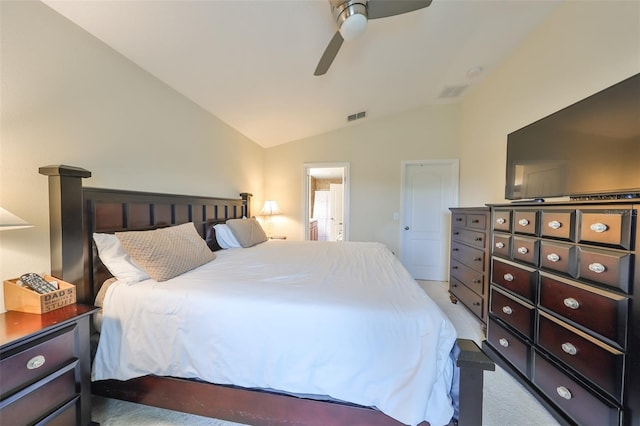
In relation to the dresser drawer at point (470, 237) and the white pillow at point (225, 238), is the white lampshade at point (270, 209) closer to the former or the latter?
the white pillow at point (225, 238)

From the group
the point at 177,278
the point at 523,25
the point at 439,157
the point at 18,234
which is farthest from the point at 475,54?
the point at 18,234

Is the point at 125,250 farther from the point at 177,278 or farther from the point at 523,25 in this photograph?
the point at 523,25

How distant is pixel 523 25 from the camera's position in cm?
221

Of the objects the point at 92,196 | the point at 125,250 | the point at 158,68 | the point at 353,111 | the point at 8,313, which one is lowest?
the point at 8,313

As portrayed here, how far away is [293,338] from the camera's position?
3.73 ft

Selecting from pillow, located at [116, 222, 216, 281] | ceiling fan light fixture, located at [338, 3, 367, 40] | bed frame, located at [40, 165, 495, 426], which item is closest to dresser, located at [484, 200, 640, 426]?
bed frame, located at [40, 165, 495, 426]

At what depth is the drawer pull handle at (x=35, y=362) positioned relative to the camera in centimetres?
97

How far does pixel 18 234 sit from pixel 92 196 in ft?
1.25

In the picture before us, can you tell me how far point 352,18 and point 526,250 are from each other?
198 centimetres

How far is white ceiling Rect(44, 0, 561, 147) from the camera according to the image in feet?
5.00

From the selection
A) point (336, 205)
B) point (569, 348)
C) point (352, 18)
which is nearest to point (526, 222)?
point (569, 348)

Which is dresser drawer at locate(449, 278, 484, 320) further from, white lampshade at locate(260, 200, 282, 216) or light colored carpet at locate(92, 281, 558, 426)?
white lampshade at locate(260, 200, 282, 216)

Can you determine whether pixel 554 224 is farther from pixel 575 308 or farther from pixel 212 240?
pixel 212 240

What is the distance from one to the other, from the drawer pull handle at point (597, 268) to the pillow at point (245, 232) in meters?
2.83
